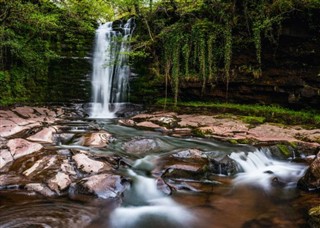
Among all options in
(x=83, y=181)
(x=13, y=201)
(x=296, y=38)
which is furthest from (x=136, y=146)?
(x=296, y=38)

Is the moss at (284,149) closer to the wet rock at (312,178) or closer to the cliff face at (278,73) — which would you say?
the wet rock at (312,178)

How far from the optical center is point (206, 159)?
5.72 meters

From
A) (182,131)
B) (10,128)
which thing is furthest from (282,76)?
(10,128)

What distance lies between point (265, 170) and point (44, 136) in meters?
4.75

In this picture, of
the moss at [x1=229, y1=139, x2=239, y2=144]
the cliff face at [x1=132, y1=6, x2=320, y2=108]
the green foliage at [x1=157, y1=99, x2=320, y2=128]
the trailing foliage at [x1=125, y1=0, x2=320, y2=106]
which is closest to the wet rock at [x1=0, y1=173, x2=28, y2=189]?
the moss at [x1=229, y1=139, x2=239, y2=144]

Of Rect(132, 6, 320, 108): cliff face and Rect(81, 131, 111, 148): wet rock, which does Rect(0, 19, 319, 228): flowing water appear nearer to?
Rect(81, 131, 111, 148): wet rock

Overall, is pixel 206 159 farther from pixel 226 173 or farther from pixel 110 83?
pixel 110 83

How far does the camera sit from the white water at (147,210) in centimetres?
401

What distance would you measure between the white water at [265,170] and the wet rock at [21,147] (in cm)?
384

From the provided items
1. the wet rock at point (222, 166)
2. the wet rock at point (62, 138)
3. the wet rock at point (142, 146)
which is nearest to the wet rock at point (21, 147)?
the wet rock at point (62, 138)

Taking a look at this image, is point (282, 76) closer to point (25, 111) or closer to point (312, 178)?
point (312, 178)

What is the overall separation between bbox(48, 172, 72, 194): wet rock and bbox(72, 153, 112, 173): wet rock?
36 centimetres

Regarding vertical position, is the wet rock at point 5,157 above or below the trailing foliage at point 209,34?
below

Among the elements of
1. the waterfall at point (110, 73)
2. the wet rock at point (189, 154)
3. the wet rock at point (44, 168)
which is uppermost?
the waterfall at point (110, 73)
